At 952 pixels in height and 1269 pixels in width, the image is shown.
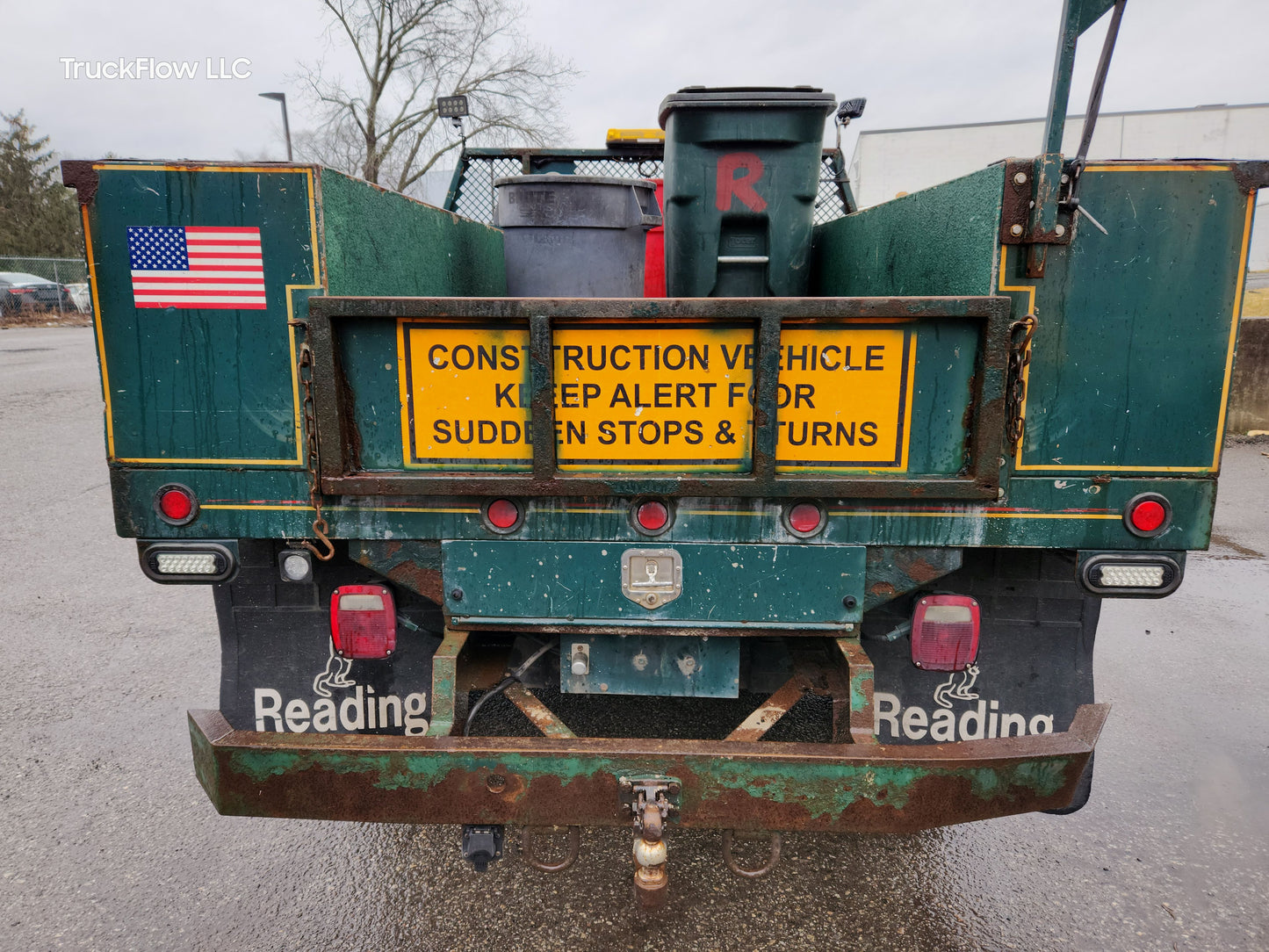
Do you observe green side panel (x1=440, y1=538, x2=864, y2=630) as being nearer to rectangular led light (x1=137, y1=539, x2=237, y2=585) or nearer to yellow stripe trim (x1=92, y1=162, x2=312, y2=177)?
rectangular led light (x1=137, y1=539, x2=237, y2=585)

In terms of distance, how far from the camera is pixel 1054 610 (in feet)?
8.00

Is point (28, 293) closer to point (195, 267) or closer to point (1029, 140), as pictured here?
point (195, 267)

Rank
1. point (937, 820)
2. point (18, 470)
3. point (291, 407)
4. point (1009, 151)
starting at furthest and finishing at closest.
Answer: point (1009, 151) < point (18, 470) < point (291, 407) < point (937, 820)

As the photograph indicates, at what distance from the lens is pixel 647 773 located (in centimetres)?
187

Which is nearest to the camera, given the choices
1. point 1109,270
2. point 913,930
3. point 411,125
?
point 1109,270

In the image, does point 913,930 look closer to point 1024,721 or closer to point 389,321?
point 1024,721

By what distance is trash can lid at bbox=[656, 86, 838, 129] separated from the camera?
3004mm

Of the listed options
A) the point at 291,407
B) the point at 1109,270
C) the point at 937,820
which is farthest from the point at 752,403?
the point at 291,407

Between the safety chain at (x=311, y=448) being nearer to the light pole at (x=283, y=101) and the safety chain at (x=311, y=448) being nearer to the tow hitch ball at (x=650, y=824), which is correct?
the tow hitch ball at (x=650, y=824)

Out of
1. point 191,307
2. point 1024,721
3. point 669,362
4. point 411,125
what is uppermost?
point 411,125

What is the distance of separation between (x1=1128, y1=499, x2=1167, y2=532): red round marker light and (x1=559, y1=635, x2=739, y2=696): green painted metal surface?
1.18 m

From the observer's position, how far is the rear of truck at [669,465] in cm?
189

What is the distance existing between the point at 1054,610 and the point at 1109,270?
3.51 ft

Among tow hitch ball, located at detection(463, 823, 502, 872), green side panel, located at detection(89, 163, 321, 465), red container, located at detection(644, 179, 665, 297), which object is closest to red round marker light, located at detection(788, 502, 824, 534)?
tow hitch ball, located at detection(463, 823, 502, 872)
